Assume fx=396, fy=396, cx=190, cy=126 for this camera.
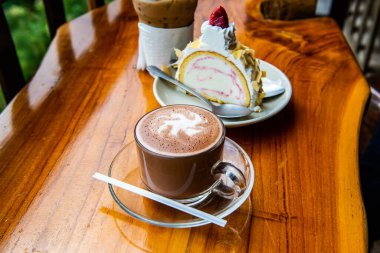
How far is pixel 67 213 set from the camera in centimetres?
62

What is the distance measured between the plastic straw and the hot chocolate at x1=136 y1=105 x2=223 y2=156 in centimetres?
8

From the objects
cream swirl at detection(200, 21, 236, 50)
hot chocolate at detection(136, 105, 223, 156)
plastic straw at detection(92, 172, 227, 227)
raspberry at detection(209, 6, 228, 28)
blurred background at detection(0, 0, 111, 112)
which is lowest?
blurred background at detection(0, 0, 111, 112)

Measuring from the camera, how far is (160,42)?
3.20 feet

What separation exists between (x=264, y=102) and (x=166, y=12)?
0.31m

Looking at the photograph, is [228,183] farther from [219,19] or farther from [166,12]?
[166,12]

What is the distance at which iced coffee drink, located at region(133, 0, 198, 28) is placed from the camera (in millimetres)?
904

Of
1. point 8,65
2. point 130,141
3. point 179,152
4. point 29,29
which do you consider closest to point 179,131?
point 179,152

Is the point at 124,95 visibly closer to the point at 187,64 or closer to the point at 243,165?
the point at 187,64

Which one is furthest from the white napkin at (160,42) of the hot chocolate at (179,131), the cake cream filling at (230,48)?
the hot chocolate at (179,131)

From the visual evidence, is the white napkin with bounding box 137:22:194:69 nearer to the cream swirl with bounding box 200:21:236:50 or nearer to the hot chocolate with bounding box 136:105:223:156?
the cream swirl with bounding box 200:21:236:50

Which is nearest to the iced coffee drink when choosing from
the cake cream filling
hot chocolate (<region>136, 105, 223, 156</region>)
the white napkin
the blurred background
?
the white napkin

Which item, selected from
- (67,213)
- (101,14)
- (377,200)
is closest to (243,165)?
(67,213)

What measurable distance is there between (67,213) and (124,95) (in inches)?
14.7

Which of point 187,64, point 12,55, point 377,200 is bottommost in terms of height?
point 377,200
